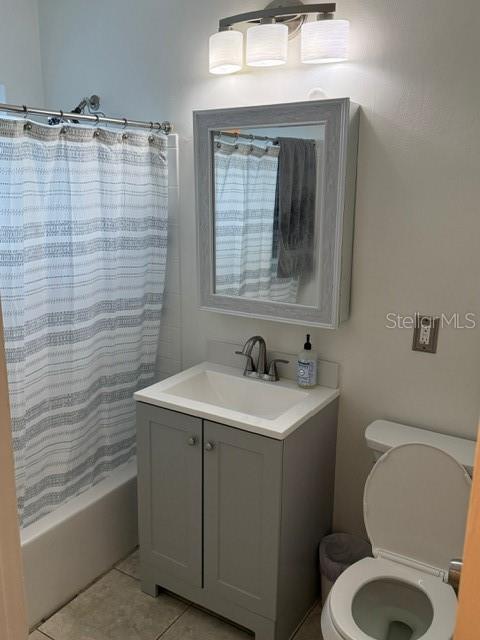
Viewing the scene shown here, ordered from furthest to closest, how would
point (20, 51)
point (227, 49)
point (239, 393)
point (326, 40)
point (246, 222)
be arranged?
point (20, 51) → point (239, 393) → point (246, 222) → point (227, 49) → point (326, 40)

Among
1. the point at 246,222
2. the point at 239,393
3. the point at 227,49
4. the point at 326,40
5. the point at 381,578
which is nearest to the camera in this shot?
the point at 381,578

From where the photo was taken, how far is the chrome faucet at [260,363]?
91.1 inches

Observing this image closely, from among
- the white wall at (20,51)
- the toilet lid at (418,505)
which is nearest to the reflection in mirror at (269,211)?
the toilet lid at (418,505)

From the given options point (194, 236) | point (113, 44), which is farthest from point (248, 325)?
point (113, 44)

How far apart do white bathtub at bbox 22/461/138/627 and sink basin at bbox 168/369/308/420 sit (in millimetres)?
532

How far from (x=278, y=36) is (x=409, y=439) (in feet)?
5.00

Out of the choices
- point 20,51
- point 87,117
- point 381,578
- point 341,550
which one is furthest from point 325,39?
point 341,550

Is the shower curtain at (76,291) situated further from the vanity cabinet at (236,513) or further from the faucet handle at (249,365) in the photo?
the faucet handle at (249,365)

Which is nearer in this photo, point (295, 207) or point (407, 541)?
point (407, 541)

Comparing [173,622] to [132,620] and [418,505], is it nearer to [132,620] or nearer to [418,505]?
[132,620]

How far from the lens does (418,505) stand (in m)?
1.83

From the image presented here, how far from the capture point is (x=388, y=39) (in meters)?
1.90

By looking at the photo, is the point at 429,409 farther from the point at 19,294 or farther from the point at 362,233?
the point at 19,294

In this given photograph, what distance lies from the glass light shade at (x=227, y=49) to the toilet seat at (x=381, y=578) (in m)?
1.87
